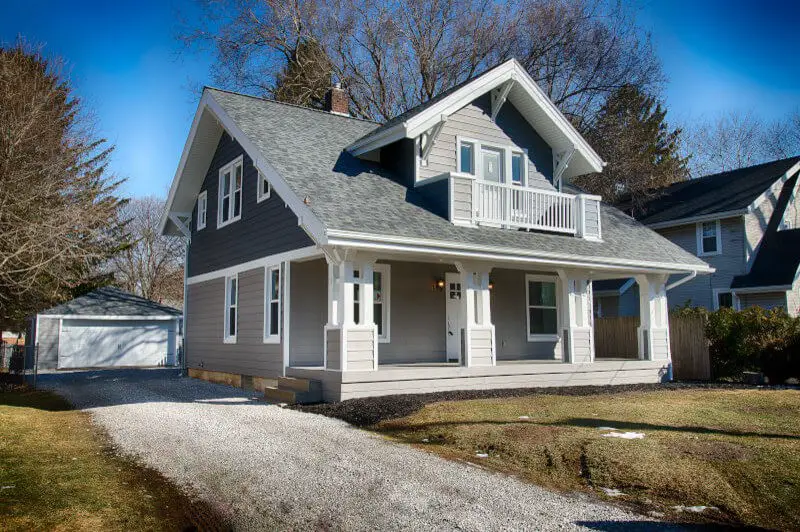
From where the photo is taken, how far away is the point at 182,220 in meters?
19.6

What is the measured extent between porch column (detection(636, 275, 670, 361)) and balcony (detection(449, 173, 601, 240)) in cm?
185

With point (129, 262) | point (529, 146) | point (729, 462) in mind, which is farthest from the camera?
point (129, 262)

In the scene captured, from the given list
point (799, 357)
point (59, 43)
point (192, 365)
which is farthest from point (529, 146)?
point (59, 43)

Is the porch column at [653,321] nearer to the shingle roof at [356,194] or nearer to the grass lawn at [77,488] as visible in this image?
the shingle roof at [356,194]

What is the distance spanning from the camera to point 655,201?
92.8ft

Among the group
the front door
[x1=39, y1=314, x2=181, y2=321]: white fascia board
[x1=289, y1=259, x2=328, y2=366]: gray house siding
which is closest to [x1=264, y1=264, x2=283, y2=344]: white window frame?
[x1=289, y1=259, x2=328, y2=366]: gray house siding

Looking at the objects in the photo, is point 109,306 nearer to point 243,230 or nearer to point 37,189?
point 37,189

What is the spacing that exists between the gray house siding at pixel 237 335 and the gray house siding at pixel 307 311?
43 centimetres

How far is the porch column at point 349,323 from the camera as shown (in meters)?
11.2

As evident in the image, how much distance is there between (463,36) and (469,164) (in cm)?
1462

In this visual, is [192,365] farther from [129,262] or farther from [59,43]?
[129,262]

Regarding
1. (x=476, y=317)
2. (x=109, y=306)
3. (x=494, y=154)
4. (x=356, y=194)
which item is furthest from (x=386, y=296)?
(x=109, y=306)

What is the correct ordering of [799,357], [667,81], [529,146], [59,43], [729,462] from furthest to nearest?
[667,81] < [59,43] < [529,146] < [799,357] < [729,462]

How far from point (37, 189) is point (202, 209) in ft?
13.3
